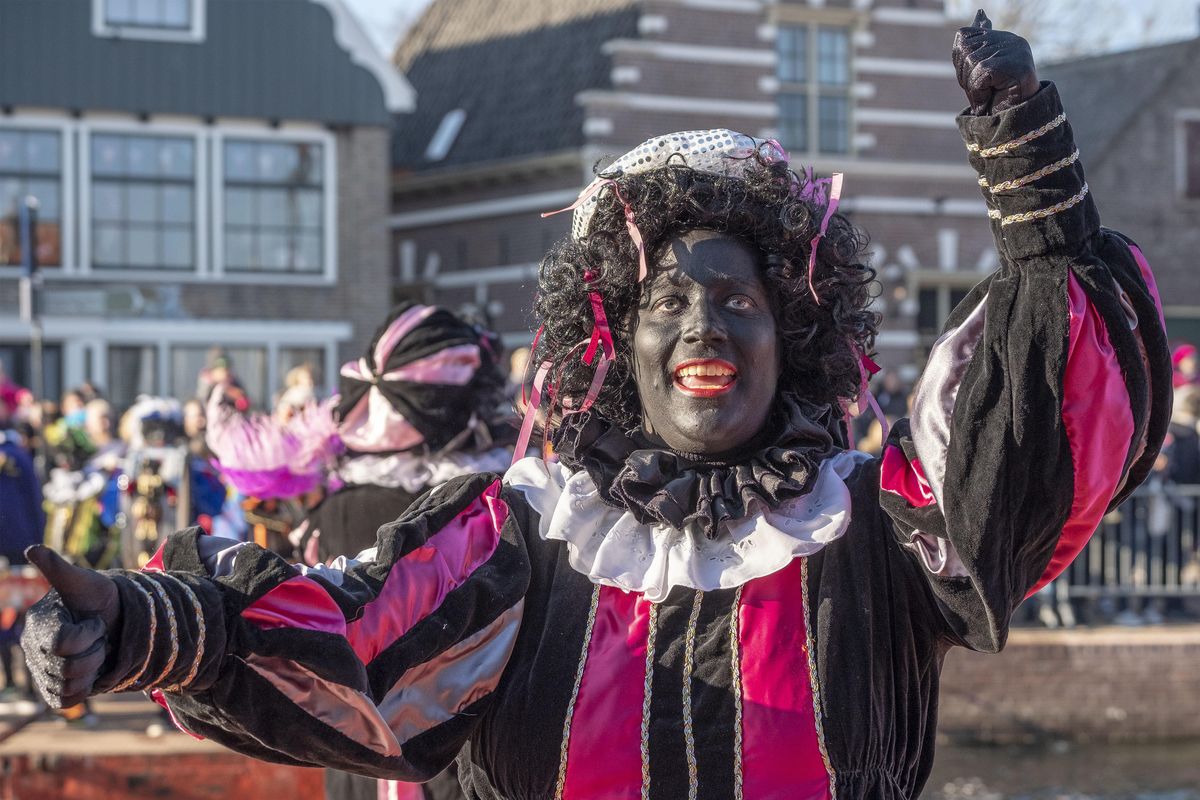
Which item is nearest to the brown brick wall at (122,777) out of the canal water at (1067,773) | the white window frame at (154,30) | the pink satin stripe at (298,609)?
the canal water at (1067,773)

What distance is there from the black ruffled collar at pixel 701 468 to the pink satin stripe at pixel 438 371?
2466 millimetres

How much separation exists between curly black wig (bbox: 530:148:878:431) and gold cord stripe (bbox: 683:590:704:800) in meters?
0.36

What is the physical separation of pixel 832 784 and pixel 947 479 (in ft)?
1.53

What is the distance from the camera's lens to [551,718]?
2453 millimetres

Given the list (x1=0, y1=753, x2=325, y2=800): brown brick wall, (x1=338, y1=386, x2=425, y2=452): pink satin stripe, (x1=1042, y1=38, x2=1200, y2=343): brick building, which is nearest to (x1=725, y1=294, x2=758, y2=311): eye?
(x1=338, y1=386, x2=425, y2=452): pink satin stripe

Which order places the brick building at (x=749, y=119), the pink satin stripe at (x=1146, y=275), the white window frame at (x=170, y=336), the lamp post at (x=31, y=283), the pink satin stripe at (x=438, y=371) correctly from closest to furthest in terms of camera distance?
the pink satin stripe at (x=1146, y=275) → the pink satin stripe at (x=438, y=371) → the lamp post at (x=31, y=283) → the white window frame at (x=170, y=336) → the brick building at (x=749, y=119)

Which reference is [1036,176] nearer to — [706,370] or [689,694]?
[706,370]

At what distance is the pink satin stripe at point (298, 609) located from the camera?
213 cm

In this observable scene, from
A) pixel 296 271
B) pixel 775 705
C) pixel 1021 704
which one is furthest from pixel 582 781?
pixel 296 271

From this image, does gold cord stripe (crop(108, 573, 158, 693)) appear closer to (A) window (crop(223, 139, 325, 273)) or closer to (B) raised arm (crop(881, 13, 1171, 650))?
(B) raised arm (crop(881, 13, 1171, 650))

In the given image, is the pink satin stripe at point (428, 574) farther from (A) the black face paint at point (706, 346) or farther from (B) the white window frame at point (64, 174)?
(B) the white window frame at point (64, 174)

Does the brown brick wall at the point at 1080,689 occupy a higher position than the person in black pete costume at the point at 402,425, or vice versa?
the person in black pete costume at the point at 402,425

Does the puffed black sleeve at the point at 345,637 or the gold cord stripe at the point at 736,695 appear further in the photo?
the gold cord stripe at the point at 736,695

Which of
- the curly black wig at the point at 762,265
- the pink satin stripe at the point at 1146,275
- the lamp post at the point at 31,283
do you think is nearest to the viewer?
the pink satin stripe at the point at 1146,275
